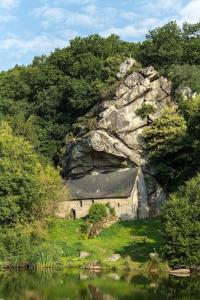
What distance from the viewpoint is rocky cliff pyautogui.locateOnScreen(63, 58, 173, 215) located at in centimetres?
8194

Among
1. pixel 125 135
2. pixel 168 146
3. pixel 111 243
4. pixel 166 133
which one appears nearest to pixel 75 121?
pixel 125 135

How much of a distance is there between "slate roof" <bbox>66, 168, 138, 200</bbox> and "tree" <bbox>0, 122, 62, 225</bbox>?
49.6 ft

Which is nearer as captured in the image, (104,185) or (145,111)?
(104,185)

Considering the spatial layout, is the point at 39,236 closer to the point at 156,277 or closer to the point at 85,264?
the point at 85,264

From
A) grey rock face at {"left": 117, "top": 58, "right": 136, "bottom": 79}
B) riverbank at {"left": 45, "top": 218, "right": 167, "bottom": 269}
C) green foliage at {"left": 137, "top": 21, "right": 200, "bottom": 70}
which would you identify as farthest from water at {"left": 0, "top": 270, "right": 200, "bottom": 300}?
green foliage at {"left": 137, "top": 21, "right": 200, "bottom": 70}

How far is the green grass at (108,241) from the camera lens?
5681 cm

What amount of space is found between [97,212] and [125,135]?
1680 cm

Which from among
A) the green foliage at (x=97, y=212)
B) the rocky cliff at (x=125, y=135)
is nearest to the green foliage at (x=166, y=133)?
the rocky cliff at (x=125, y=135)

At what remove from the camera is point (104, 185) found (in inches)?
3066

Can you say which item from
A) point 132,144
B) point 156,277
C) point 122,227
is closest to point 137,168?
point 132,144

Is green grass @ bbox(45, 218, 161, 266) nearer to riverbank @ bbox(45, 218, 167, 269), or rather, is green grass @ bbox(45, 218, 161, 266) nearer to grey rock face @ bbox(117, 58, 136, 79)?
riverbank @ bbox(45, 218, 167, 269)

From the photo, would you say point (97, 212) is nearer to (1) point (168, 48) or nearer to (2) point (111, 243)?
(2) point (111, 243)

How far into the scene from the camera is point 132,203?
75062 millimetres

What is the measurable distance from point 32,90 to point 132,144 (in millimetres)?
32819
